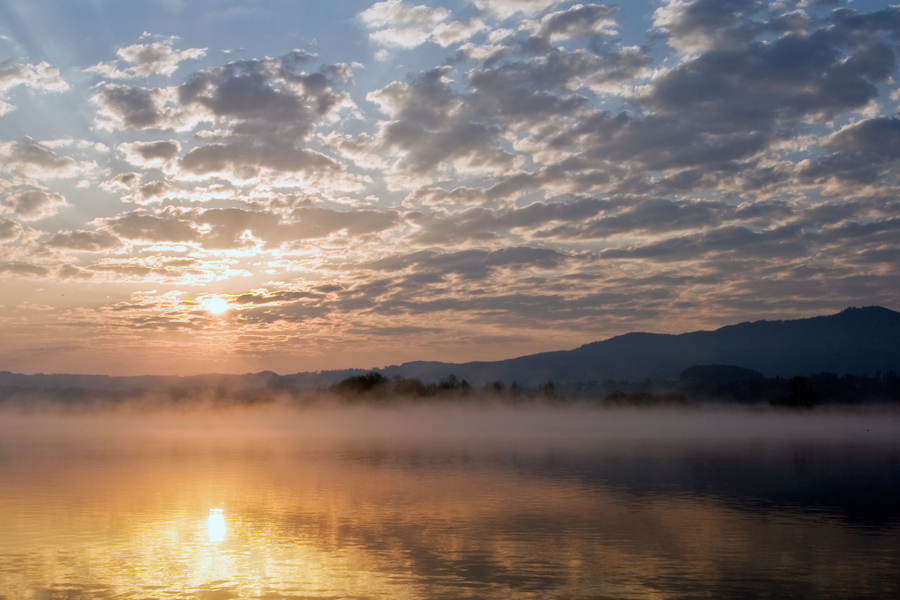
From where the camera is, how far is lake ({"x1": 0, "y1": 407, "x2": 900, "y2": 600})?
59.7 feet

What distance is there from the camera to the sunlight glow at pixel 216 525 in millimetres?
23855

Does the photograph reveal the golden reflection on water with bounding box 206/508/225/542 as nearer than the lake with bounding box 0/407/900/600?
No

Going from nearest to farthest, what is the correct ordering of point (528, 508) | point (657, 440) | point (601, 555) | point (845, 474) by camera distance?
1. point (601, 555)
2. point (528, 508)
3. point (845, 474)
4. point (657, 440)

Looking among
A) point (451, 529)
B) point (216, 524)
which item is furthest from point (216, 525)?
point (451, 529)

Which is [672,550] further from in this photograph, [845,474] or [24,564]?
[845,474]

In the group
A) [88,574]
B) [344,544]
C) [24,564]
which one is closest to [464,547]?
[344,544]

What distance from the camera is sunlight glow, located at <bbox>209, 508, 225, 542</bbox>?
78.3 ft

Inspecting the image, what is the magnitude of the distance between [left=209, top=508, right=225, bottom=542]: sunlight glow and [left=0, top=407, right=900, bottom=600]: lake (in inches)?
3.0

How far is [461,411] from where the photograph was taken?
176 metres

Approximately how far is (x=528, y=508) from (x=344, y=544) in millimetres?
8199

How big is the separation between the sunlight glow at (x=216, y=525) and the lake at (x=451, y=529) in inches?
3.0

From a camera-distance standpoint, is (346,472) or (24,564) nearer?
(24,564)

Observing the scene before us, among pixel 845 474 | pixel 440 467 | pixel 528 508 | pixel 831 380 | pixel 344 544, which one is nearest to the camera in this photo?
pixel 344 544

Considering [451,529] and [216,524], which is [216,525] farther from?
[451,529]
